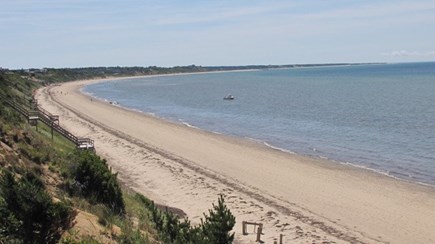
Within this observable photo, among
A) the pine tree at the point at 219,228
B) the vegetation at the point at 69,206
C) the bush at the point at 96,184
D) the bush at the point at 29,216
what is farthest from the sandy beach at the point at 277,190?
the bush at the point at 29,216

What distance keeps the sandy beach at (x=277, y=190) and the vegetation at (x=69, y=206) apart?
4.31 meters

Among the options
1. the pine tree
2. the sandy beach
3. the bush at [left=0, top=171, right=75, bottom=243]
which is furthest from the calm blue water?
the bush at [left=0, top=171, right=75, bottom=243]

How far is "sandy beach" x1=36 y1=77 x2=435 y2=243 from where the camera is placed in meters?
18.8

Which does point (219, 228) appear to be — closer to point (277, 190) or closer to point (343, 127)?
point (277, 190)

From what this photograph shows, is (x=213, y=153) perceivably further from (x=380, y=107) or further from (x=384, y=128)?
(x=380, y=107)

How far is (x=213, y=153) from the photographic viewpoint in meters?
34.3

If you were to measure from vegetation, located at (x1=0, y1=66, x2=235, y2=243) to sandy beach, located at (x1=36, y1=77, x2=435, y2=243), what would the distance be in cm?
431

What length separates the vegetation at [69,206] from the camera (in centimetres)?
837

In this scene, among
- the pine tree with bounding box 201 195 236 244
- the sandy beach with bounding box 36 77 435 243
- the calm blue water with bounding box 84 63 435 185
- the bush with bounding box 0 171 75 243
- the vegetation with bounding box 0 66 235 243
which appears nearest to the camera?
the bush with bounding box 0 171 75 243

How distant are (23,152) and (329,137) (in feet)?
100

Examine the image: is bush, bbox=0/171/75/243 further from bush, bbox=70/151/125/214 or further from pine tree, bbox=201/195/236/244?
bush, bbox=70/151/125/214

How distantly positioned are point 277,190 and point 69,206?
1587cm

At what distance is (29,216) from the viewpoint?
27.1 ft

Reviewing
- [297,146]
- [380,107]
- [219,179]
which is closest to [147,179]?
[219,179]
